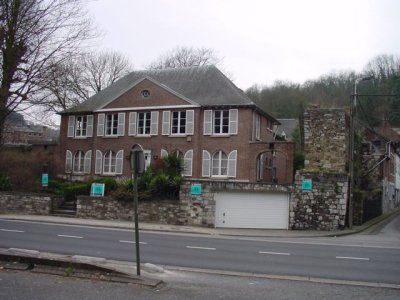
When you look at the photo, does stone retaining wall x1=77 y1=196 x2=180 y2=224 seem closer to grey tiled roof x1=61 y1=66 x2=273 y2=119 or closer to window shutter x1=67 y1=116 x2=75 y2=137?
grey tiled roof x1=61 y1=66 x2=273 y2=119

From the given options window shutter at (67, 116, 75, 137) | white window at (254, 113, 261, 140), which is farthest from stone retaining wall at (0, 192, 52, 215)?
white window at (254, 113, 261, 140)

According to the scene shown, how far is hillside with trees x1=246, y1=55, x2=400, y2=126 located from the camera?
147 ft

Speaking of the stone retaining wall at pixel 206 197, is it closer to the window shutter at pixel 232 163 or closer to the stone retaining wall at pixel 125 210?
the stone retaining wall at pixel 125 210

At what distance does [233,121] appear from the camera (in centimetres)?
3381

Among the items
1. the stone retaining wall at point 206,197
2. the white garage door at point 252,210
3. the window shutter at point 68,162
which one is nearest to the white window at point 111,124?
the window shutter at point 68,162

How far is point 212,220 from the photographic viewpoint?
25.5 m

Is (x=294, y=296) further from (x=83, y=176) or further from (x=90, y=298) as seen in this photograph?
(x=83, y=176)

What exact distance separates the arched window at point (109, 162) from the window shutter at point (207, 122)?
8.43m

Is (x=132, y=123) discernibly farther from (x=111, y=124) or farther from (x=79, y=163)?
(x=79, y=163)

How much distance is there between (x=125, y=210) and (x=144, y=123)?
11580 mm

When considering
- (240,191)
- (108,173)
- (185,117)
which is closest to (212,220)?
(240,191)

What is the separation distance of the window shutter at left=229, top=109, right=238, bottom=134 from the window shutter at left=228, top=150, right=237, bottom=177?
1492mm

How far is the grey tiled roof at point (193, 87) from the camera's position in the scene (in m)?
34.7

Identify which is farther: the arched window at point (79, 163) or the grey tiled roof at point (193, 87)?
the arched window at point (79, 163)
